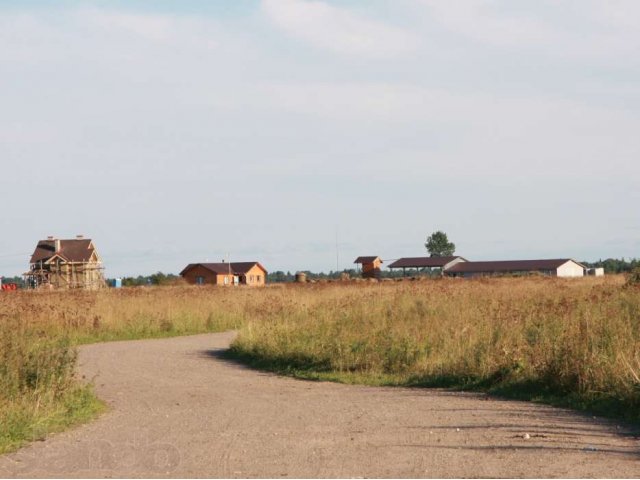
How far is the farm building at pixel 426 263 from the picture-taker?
113 m

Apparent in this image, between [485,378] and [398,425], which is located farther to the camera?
[485,378]

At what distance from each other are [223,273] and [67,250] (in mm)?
19904

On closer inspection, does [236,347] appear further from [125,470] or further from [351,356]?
[125,470]

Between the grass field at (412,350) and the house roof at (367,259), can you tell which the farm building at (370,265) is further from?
the grass field at (412,350)

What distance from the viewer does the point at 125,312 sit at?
32938 millimetres

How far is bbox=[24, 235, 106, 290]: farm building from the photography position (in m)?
84.6

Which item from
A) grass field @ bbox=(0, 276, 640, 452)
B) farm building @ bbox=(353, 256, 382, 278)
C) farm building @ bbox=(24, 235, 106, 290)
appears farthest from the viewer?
farm building @ bbox=(353, 256, 382, 278)

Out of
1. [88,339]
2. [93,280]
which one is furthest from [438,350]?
[93,280]

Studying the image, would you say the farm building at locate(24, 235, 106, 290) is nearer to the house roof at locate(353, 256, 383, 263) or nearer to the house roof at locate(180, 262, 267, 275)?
the house roof at locate(180, 262, 267, 275)

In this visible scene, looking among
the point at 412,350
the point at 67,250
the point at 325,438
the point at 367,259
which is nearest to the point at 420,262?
the point at 367,259

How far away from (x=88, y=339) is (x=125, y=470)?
812 inches

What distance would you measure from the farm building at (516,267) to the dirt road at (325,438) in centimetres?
9491

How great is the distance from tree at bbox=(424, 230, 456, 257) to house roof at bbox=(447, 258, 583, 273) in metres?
48.6

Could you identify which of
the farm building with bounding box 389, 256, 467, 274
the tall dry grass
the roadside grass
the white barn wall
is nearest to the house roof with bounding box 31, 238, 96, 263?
the farm building with bounding box 389, 256, 467, 274
